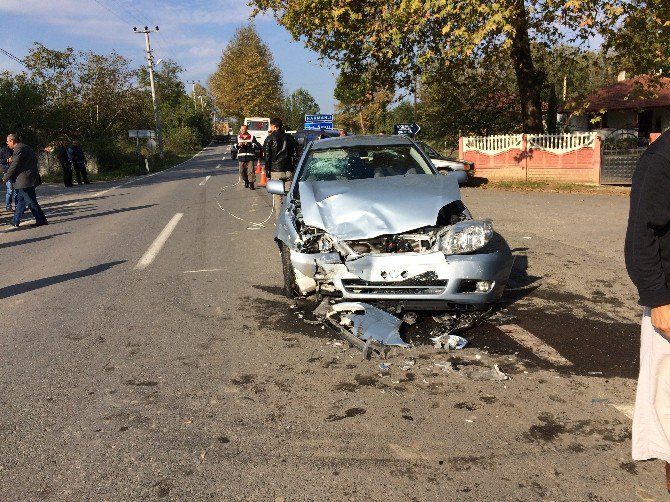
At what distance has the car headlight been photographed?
4.52 meters

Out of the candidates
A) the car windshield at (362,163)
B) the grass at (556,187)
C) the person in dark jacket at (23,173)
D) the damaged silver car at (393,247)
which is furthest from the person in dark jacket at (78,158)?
the damaged silver car at (393,247)

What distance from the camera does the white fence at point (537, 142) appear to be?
17188mm

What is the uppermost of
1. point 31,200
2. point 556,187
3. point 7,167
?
point 7,167

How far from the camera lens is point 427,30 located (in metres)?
16.7

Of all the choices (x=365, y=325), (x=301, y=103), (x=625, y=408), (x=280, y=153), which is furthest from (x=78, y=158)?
(x=301, y=103)

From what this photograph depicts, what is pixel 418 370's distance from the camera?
3832 mm

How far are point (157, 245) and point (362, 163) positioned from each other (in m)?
4.12

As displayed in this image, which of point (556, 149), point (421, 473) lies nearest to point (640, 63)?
point (556, 149)

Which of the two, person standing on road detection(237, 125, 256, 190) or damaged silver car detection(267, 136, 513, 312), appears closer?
damaged silver car detection(267, 136, 513, 312)

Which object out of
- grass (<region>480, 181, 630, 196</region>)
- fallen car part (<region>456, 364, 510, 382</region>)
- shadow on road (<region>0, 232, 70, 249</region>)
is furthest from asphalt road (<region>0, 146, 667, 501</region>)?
grass (<region>480, 181, 630, 196</region>)

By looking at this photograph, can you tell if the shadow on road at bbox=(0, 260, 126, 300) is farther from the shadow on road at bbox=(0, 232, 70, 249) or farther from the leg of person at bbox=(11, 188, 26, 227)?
the leg of person at bbox=(11, 188, 26, 227)

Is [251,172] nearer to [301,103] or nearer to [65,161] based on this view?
[65,161]

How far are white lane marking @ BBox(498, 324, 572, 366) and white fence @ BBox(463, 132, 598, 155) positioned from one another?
1426 centimetres

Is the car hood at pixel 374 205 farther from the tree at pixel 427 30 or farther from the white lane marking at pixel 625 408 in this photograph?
the tree at pixel 427 30
